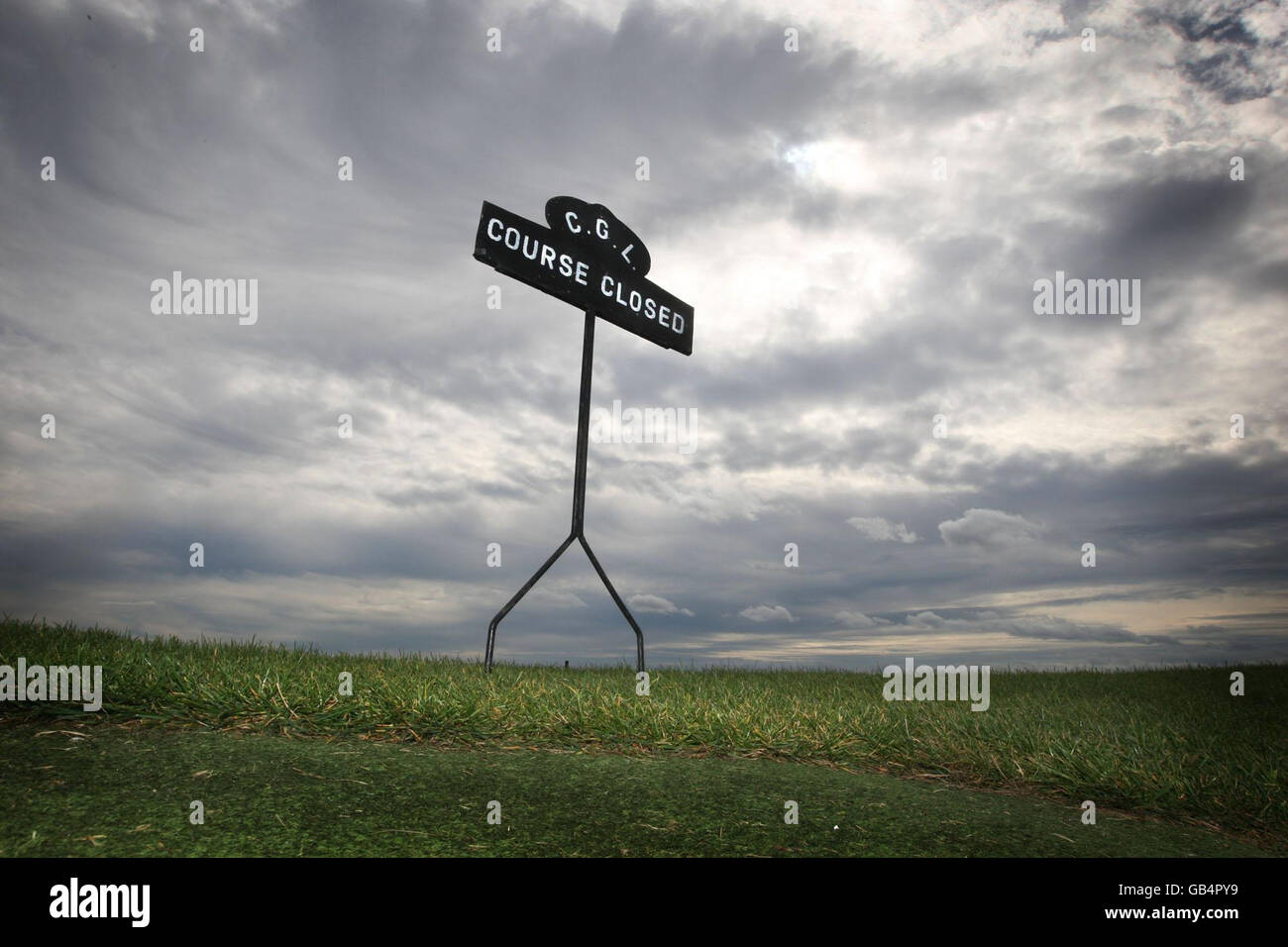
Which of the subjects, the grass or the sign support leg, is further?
the sign support leg

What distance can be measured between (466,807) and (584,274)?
5704 millimetres

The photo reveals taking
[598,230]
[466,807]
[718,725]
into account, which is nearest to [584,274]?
[598,230]

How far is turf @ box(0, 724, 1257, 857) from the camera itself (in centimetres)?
249

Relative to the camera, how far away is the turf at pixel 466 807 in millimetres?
2488

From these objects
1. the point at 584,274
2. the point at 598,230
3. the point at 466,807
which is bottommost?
the point at 466,807

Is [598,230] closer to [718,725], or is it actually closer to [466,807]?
[718,725]

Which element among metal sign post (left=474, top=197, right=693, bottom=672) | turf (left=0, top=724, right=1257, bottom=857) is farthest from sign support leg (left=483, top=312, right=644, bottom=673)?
turf (left=0, top=724, right=1257, bottom=857)

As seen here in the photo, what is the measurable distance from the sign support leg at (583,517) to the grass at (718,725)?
2.12ft

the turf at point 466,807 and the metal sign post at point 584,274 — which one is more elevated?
the metal sign post at point 584,274

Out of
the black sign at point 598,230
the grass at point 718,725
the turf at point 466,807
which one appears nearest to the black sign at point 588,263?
the black sign at point 598,230

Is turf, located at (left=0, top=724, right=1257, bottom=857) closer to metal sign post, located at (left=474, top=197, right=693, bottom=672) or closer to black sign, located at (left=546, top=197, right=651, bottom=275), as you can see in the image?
metal sign post, located at (left=474, top=197, right=693, bottom=672)

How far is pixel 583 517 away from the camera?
716cm

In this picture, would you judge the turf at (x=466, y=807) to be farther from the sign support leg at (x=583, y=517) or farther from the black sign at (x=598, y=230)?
the black sign at (x=598, y=230)

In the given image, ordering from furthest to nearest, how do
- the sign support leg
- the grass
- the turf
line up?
the sign support leg, the grass, the turf
